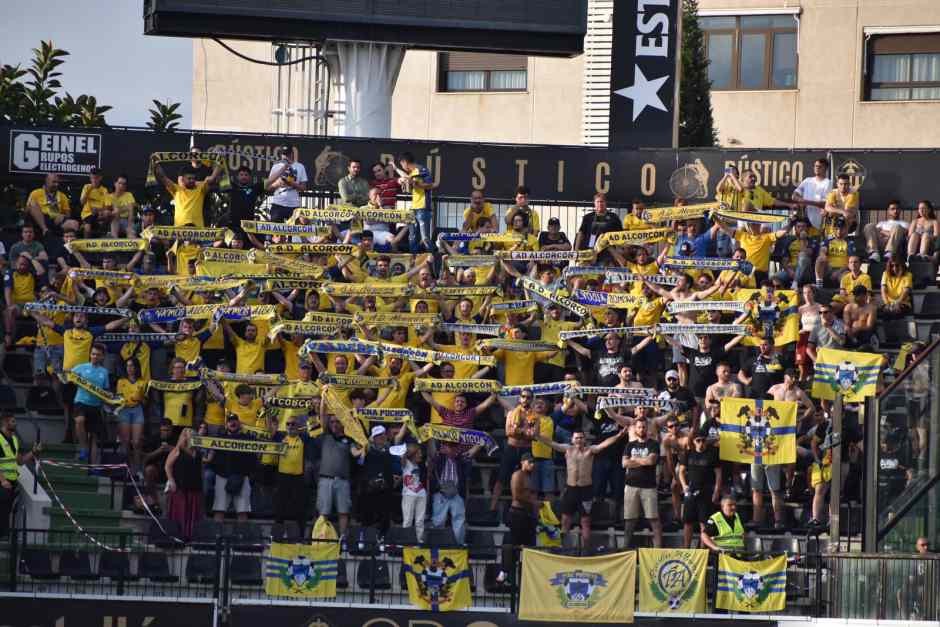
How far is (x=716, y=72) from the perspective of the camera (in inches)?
1871

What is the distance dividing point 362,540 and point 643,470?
3.74 m

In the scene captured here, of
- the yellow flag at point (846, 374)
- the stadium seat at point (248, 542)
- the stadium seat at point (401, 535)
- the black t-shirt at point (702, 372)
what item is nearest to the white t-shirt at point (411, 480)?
the stadium seat at point (401, 535)

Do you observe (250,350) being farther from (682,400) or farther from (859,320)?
(859,320)

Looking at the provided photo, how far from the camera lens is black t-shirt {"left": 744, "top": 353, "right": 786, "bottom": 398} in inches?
1067

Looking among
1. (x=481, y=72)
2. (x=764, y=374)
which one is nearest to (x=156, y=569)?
(x=764, y=374)

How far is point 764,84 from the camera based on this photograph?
4741cm

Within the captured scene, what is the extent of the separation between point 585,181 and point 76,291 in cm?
966

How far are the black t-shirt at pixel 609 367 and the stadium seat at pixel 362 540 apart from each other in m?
4.17

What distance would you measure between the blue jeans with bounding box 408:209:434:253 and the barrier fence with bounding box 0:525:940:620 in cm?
819

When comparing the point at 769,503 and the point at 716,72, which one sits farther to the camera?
the point at 716,72

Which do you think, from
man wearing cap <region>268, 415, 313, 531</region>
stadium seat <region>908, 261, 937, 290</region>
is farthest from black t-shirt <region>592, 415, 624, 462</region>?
stadium seat <region>908, 261, 937, 290</region>

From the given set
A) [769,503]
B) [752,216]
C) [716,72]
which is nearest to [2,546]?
[769,503]

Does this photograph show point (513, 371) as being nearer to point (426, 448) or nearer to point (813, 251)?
point (426, 448)

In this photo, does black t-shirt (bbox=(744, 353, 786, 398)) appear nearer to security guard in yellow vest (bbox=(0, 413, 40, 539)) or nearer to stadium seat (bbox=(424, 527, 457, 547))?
stadium seat (bbox=(424, 527, 457, 547))
